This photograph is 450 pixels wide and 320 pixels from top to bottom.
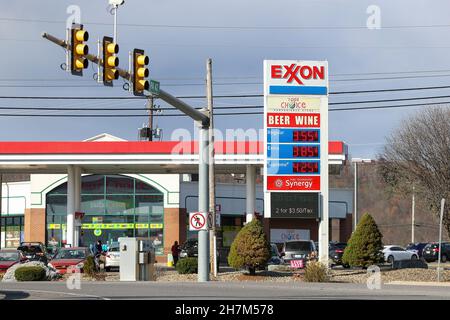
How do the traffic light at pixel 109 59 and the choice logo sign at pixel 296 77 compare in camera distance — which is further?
the choice logo sign at pixel 296 77

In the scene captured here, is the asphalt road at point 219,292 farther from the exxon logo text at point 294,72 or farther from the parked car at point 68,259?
the parked car at point 68,259

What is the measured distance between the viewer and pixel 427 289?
2695 centimetres

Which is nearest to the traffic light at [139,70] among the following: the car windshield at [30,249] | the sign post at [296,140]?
the sign post at [296,140]

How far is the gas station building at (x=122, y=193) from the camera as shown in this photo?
50.7m

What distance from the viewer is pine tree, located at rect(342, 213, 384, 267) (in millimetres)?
36688

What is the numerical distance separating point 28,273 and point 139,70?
12.3m

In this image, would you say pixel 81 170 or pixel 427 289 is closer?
pixel 427 289

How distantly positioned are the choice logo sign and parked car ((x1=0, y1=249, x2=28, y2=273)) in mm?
13294

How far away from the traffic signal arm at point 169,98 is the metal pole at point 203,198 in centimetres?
50

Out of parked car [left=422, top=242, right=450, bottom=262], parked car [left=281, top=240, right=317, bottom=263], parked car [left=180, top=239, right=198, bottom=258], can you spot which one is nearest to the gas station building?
parked car [left=281, top=240, right=317, bottom=263]

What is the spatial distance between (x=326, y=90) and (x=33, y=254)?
19.9 meters
